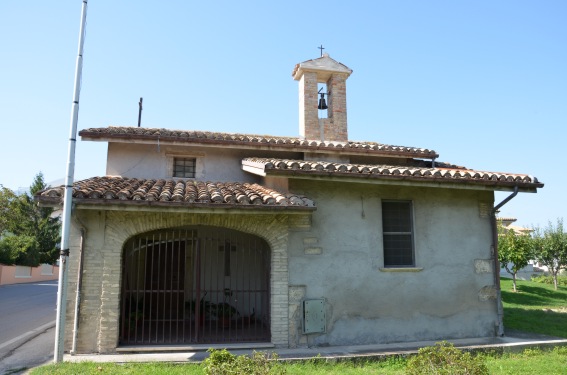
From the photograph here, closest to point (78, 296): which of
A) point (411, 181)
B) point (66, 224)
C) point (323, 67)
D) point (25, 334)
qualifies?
point (66, 224)

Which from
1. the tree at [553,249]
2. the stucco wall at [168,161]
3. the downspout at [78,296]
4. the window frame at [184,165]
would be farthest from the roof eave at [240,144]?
the tree at [553,249]

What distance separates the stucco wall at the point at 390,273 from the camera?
8336mm

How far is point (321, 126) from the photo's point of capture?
12.8m

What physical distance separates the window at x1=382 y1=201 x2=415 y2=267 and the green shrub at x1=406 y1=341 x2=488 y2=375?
3891 mm

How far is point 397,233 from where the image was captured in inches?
360

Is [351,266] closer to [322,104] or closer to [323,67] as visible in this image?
[322,104]

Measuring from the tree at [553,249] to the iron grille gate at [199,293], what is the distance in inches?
789

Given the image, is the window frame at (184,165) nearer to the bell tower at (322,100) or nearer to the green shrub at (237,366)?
the bell tower at (322,100)

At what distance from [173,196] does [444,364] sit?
16.1ft

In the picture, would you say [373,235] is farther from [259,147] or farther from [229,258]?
[229,258]

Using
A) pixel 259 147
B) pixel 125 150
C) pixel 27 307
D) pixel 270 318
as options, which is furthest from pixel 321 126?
pixel 27 307

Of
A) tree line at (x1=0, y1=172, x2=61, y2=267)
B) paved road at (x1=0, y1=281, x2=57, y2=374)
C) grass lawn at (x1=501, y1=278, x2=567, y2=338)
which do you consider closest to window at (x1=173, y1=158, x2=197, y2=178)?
paved road at (x1=0, y1=281, x2=57, y2=374)

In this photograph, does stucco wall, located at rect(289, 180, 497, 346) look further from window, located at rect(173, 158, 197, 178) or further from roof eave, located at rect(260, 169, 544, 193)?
window, located at rect(173, 158, 197, 178)

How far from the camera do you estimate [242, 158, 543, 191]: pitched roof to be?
8078 millimetres
